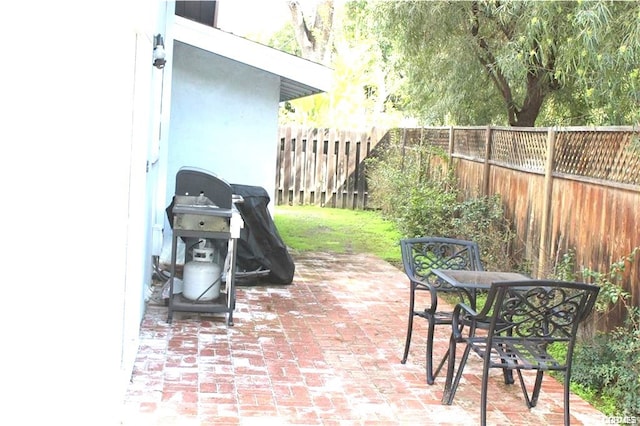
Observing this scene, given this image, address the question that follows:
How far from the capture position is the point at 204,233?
7.32 m

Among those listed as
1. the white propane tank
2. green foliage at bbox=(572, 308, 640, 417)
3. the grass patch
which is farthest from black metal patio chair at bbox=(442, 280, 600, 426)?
the grass patch

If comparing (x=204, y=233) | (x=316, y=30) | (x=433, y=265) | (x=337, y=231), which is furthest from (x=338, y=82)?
(x=433, y=265)

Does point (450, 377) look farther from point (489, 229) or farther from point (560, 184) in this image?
point (489, 229)

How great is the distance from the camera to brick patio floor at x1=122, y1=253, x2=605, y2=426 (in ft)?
16.6

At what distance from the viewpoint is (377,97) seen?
2880cm

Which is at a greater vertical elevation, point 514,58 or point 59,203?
point 514,58

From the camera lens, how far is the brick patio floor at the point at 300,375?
507cm

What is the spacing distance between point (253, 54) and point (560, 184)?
4.07 meters

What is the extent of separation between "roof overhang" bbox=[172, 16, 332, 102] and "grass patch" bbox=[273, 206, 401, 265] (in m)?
3.25

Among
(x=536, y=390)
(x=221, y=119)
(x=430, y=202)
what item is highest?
(x=221, y=119)

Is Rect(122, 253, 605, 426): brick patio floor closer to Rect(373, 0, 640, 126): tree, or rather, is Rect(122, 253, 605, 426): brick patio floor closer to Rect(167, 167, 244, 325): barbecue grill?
Rect(167, 167, 244, 325): barbecue grill

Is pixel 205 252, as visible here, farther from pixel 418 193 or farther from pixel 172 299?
pixel 418 193

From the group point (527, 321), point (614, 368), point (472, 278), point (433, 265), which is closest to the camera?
point (527, 321)

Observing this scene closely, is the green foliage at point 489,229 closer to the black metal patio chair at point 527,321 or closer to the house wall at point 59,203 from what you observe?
the black metal patio chair at point 527,321
